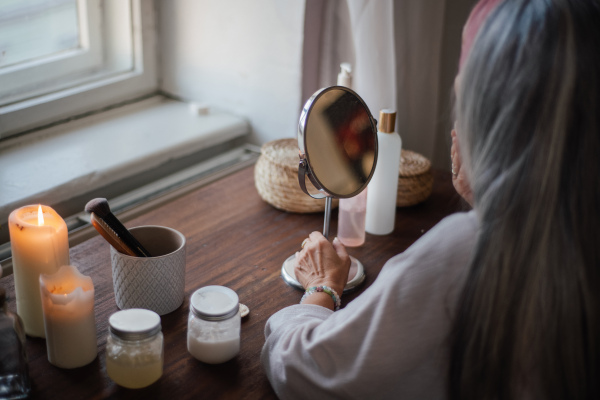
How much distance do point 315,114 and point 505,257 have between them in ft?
1.18

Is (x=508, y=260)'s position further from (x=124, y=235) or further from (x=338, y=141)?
(x=124, y=235)

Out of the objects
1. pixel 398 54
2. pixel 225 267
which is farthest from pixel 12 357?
pixel 398 54

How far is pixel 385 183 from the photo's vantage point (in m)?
1.17

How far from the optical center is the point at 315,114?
2.95 feet

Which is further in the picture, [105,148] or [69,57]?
[69,57]

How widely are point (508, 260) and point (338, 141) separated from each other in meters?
0.36

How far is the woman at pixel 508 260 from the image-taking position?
2.01 ft

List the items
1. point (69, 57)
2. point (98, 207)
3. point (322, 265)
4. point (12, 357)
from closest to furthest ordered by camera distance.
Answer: point (12, 357) < point (98, 207) < point (322, 265) < point (69, 57)

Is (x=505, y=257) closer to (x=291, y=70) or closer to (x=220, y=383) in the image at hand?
(x=220, y=383)

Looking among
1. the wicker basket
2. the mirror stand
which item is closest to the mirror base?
the mirror stand

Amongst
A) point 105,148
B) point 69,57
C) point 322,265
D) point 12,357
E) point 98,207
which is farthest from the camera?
point 69,57

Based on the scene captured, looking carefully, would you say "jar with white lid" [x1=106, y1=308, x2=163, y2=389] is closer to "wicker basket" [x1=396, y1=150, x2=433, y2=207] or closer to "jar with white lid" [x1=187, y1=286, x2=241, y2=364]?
"jar with white lid" [x1=187, y1=286, x2=241, y2=364]

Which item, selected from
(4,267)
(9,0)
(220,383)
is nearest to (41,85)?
(9,0)

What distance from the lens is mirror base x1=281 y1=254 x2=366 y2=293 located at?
1017 millimetres
